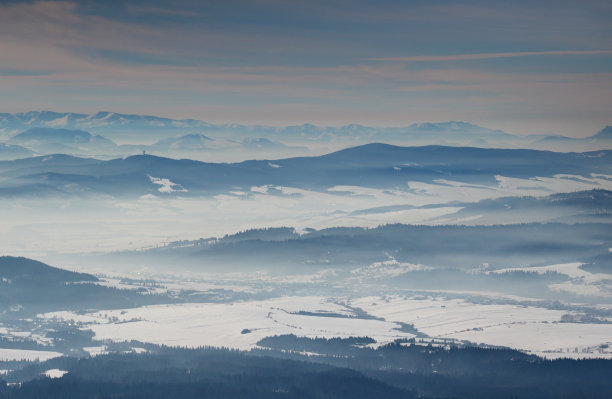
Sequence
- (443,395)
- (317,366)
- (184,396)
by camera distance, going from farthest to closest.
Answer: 1. (317,366)
2. (443,395)
3. (184,396)

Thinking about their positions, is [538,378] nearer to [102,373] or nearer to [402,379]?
[402,379]

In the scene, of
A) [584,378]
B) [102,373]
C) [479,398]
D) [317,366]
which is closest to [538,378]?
[584,378]

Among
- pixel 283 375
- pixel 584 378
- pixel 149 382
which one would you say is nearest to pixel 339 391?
pixel 283 375

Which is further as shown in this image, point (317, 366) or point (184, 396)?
point (317, 366)

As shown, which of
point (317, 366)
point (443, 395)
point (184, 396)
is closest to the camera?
point (184, 396)

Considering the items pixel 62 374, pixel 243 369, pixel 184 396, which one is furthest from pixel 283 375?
pixel 62 374

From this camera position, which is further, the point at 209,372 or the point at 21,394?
the point at 209,372

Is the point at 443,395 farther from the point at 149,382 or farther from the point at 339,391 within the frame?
the point at 149,382
